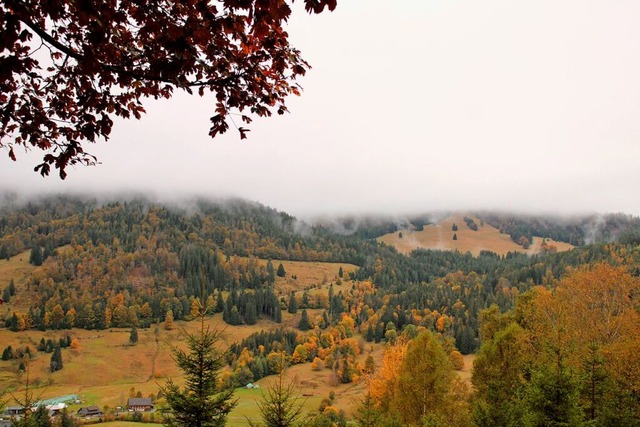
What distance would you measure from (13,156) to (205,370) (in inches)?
438

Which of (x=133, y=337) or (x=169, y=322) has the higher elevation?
(x=169, y=322)

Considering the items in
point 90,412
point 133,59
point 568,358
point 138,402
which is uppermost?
point 133,59

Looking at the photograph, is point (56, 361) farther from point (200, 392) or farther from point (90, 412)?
point (200, 392)

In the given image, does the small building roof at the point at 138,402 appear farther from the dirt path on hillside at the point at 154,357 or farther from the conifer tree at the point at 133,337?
the conifer tree at the point at 133,337

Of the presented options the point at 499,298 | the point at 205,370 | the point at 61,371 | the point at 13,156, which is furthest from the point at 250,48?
the point at 499,298

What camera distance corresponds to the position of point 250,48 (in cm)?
628

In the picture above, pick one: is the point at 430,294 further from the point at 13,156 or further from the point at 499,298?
the point at 13,156

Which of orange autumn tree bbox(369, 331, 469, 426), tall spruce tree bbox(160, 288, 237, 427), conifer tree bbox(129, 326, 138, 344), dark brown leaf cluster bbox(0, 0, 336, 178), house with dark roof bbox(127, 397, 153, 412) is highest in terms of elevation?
dark brown leaf cluster bbox(0, 0, 336, 178)

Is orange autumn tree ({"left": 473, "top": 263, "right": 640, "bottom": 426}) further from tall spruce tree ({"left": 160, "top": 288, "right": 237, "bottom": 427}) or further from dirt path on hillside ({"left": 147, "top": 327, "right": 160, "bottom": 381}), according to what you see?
dirt path on hillside ({"left": 147, "top": 327, "right": 160, "bottom": 381})

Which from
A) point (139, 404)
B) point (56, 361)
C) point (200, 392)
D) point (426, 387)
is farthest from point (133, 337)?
point (200, 392)

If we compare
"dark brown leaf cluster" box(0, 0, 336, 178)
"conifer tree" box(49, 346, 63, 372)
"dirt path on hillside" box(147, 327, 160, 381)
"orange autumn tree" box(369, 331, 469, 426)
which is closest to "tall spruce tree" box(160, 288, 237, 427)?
"dark brown leaf cluster" box(0, 0, 336, 178)

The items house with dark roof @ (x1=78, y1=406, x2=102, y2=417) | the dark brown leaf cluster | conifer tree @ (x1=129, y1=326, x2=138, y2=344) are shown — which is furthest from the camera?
conifer tree @ (x1=129, y1=326, x2=138, y2=344)

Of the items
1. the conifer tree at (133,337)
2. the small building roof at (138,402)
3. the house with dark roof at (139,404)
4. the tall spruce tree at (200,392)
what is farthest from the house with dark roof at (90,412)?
the tall spruce tree at (200,392)

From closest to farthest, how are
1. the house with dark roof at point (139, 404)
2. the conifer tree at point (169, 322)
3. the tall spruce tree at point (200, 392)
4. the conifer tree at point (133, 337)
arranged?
the tall spruce tree at point (200, 392), the house with dark roof at point (139, 404), the conifer tree at point (133, 337), the conifer tree at point (169, 322)
